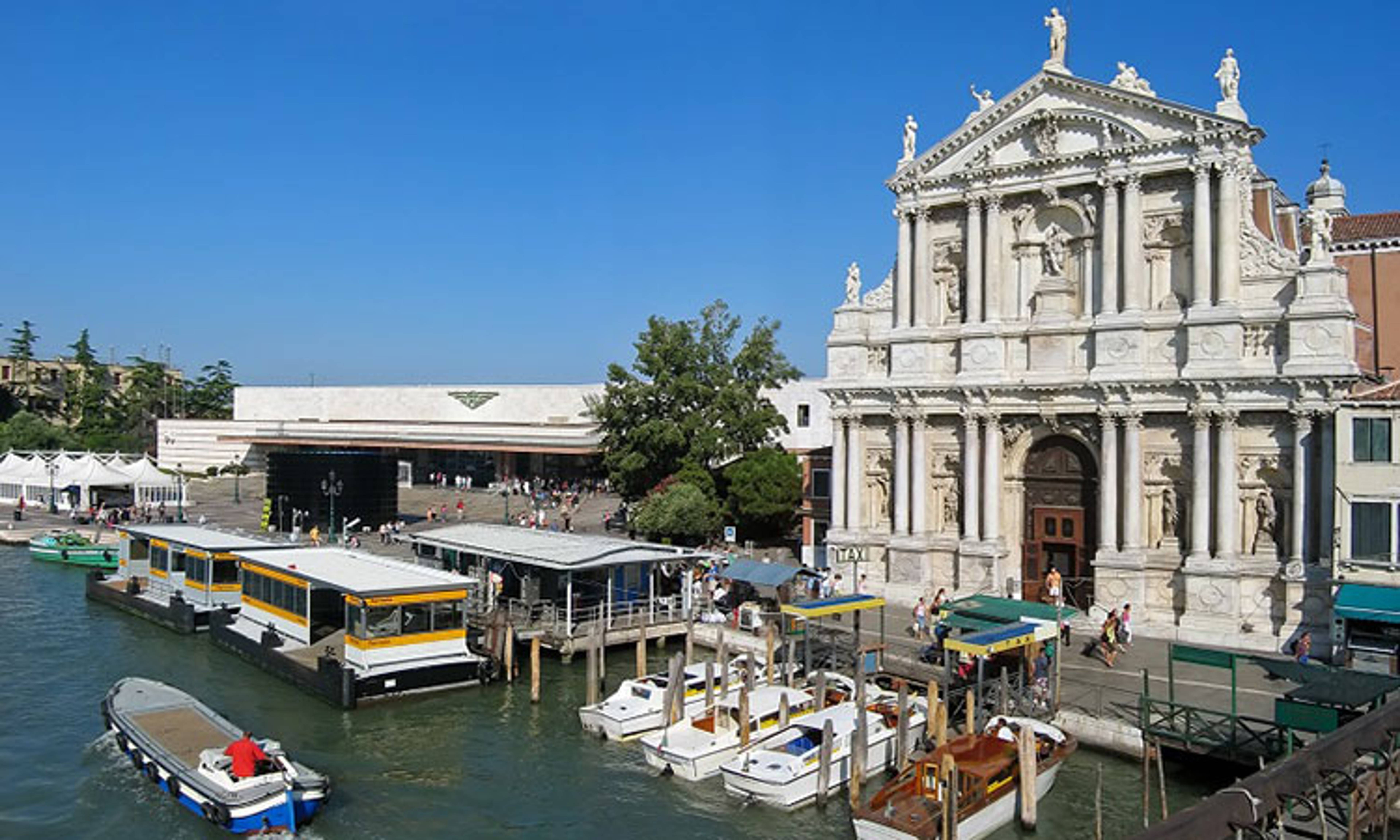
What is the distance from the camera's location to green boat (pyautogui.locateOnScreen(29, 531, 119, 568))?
44.3 m

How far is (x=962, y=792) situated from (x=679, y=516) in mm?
24617

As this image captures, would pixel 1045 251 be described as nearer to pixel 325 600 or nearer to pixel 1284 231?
pixel 1284 231

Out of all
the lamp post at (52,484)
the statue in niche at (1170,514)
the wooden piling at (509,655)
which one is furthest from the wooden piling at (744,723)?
the lamp post at (52,484)

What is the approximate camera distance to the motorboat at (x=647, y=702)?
21969 mm

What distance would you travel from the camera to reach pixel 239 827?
16672mm

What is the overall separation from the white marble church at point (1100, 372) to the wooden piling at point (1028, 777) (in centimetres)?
1197

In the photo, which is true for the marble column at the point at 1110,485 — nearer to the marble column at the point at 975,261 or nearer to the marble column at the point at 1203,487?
the marble column at the point at 1203,487

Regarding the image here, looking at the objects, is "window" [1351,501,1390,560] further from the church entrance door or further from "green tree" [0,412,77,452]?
"green tree" [0,412,77,452]

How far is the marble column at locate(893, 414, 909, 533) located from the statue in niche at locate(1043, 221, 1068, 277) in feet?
19.4

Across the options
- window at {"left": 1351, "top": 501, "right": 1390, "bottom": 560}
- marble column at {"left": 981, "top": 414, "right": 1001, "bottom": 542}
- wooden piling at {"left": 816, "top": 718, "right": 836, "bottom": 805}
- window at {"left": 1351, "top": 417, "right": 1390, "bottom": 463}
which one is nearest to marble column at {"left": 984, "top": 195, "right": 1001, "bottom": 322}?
marble column at {"left": 981, "top": 414, "right": 1001, "bottom": 542}

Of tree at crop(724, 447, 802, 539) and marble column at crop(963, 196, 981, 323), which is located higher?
marble column at crop(963, 196, 981, 323)

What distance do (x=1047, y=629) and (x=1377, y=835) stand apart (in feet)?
22.0

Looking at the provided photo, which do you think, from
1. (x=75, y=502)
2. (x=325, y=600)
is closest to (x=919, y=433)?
(x=325, y=600)

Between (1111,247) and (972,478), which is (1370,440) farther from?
(972,478)
